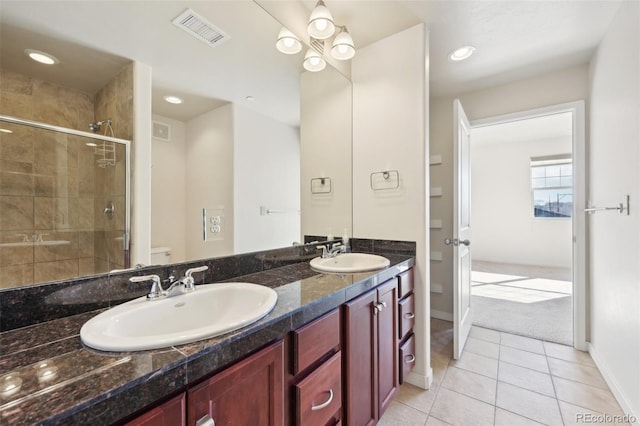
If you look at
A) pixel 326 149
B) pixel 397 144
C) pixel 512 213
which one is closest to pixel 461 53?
pixel 397 144

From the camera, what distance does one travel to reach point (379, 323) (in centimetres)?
137

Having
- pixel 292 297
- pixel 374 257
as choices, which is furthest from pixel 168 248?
pixel 374 257

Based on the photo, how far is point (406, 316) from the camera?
1.69 metres

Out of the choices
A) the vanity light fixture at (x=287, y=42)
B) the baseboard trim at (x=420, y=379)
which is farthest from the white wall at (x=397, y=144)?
the vanity light fixture at (x=287, y=42)

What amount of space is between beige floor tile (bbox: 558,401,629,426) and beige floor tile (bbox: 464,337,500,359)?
567 millimetres

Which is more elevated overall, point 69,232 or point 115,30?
point 115,30

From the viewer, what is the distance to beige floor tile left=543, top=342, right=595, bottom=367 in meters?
2.09

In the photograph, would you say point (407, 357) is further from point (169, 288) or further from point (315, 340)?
point (169, 288)

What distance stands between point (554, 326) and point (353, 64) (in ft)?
10.3

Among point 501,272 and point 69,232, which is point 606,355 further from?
point 501,272

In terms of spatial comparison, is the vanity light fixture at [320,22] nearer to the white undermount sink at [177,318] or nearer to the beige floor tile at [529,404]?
the white undermount sink at [177,318]

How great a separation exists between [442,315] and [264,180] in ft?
8.16

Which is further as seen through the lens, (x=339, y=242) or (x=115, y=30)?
(x=339, y=242)

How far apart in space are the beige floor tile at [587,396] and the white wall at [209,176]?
88.6 inches
